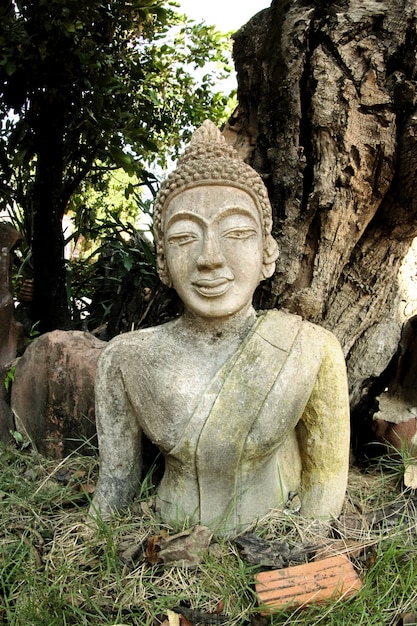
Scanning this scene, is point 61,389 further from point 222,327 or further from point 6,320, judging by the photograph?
point 222,327

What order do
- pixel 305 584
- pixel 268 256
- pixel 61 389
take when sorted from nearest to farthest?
1. pixel 305 584
2. pixel 268 256
3. pixel 61 389

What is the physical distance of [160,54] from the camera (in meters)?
4.71

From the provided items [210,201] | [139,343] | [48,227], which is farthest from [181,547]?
[48,227]

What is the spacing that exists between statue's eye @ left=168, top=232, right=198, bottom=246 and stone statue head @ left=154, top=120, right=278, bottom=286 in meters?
0.11

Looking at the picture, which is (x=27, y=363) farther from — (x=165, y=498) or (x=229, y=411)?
(x=229, y=411)

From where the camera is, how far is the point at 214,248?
187 centimetres

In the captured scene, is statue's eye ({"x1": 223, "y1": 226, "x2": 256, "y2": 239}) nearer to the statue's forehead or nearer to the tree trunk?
the statue's forehead

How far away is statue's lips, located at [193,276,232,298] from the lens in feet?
6.17

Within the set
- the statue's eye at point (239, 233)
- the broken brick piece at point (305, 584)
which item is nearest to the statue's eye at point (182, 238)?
the statue's eye at point (239, 233)

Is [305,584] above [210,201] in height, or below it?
below

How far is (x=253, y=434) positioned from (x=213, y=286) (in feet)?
1.62

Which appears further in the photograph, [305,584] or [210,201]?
[210,201]

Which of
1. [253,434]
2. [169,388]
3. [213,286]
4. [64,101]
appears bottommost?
[253,434]

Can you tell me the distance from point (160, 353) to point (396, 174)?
1240mm
